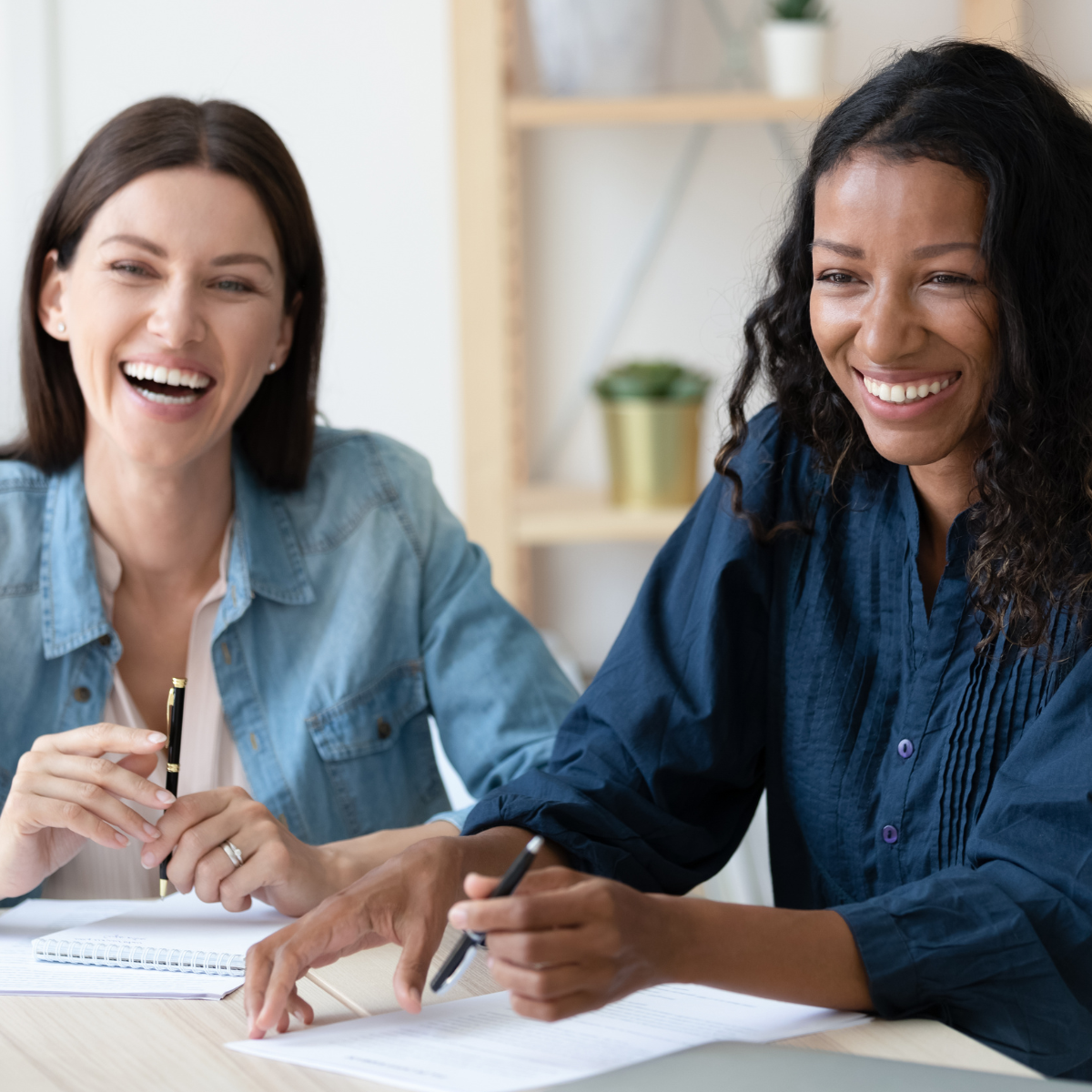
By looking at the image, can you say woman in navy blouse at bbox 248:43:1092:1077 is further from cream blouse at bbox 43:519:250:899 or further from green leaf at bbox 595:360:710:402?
green leaf at bbox 595:360:710:402

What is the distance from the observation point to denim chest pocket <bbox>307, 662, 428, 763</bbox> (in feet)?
4.70

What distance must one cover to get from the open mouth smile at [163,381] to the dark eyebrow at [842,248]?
2.15 ft

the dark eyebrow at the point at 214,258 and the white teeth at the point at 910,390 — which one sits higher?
the dark eyebrow at the point at 214,258

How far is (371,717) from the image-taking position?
1452 millimetres

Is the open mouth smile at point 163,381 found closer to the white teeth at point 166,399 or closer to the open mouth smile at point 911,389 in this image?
the white teeth at point 166,399

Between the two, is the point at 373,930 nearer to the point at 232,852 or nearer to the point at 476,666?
the point at 232,852

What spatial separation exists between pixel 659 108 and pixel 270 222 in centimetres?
88

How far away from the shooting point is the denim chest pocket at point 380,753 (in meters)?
1.44

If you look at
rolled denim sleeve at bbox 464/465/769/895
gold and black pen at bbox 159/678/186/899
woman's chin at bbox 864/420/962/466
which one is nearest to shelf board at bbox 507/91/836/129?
rolled denim sleeve at bbox 464/465/769/895

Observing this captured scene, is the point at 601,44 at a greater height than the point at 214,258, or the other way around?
the point at 601,44

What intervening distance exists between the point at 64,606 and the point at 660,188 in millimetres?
1380

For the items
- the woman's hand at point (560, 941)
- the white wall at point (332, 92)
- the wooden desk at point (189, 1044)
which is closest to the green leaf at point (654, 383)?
the white wall at point (332, 92)

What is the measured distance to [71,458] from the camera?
1.48 m

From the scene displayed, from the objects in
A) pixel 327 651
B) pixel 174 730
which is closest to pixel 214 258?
pixel 327 651
